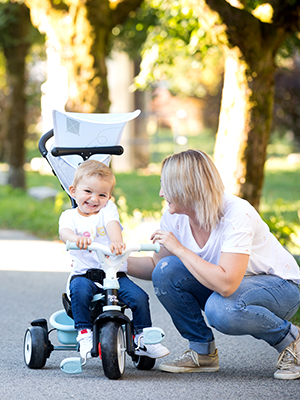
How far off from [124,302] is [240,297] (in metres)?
0.65

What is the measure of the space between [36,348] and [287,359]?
141cm

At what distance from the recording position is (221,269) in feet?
10.0

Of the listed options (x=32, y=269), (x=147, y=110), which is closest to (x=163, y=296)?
(x=32, y=269)

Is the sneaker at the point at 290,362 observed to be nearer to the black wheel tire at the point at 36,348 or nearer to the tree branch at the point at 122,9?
the black wheel tire at the point at 36,348

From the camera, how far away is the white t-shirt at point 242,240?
311 cm

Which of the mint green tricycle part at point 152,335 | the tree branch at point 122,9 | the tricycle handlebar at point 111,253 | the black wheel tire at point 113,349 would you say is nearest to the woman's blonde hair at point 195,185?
the tricycle handlebar at point 111,253

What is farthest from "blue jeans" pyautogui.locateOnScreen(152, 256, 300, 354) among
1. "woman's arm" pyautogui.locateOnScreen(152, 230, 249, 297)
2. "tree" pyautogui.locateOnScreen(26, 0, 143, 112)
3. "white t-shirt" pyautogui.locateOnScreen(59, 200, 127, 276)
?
"tree" pyautogui.locateOnScreen(26, 0, 143, 112)

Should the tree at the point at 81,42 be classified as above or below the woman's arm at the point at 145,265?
above

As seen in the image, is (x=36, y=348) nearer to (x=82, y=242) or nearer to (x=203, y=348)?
(x=82, y=242)

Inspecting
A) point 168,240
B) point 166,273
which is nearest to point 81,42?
point 166,273

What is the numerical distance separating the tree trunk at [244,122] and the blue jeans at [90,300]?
132 inches

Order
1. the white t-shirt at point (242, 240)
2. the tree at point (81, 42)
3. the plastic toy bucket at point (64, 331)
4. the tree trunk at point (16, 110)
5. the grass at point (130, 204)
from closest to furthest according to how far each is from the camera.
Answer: the white t-shirt at point (242, 240)
the plastic toy bucket at point (64, 331)
the tree at point (81, 42)
the grass at point (130, 204)
the tree trunk at point (16, 110)

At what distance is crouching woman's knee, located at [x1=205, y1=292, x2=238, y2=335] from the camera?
3.12 metres

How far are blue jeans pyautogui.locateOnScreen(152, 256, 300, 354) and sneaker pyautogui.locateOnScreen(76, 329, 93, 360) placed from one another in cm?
51
